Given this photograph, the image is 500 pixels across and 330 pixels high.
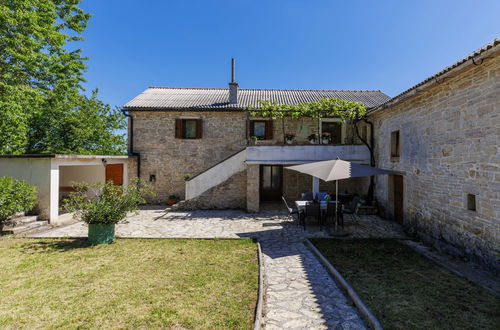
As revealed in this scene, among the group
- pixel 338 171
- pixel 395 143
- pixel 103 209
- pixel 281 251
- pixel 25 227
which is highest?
pixel 395 143

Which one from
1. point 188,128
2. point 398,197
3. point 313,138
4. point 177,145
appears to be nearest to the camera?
point 398,197

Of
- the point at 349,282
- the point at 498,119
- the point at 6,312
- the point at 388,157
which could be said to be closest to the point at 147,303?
the point at 6,312

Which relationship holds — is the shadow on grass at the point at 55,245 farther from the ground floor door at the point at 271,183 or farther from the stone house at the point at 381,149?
the ground floor door at the point at 271,183

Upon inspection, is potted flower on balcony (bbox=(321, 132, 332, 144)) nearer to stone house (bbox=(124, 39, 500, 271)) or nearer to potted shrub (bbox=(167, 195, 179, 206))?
stone house (bbox=(124, 39, 500, 271))

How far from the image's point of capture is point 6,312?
340 cm

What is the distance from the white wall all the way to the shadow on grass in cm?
206

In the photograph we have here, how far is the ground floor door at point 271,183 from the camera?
46.8 feet

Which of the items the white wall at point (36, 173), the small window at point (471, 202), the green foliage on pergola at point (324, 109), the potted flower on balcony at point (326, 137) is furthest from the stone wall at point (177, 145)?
the small window at point (471, 202)

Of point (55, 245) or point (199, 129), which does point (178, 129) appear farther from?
point (55, 245)

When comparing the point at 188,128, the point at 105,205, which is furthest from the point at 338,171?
the point at 188,128

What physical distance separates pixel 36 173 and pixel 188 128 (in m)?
7.14

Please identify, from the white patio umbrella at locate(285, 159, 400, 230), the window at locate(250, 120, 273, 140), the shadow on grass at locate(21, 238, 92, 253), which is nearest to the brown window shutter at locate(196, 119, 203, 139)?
the window at locate(250, 120, 273, 140)

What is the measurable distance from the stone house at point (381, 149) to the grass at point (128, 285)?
16.8ft

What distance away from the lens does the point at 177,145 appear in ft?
43.5
